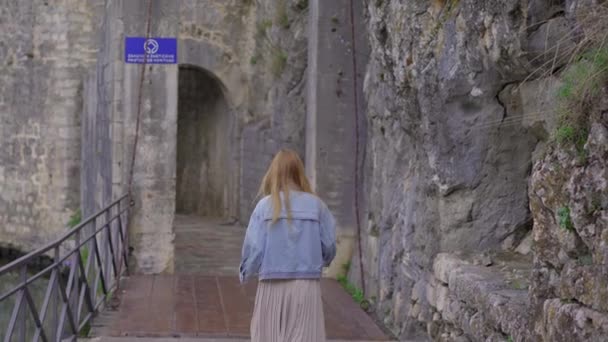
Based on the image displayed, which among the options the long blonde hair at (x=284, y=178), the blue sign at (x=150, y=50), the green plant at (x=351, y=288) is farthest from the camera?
the blue sign at (x=150, y=50)

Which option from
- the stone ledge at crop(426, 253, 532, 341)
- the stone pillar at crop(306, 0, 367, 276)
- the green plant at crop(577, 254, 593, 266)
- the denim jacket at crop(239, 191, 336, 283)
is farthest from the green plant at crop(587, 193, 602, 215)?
the stone pillar at crop(306, 0, 367, 276)

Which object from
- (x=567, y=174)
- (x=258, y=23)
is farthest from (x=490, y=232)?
(x=258, y=23)

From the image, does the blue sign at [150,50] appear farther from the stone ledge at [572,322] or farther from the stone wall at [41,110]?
the stone ledge at [572,322]

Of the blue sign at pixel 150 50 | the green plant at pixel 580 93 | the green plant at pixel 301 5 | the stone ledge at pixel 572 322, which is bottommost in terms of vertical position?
the stone ledge at pixel 572 322

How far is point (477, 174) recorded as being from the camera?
6441mm

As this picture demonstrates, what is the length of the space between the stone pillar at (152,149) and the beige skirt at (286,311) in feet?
18.5

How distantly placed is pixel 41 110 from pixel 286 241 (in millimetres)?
11507

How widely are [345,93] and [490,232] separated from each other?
3765mm

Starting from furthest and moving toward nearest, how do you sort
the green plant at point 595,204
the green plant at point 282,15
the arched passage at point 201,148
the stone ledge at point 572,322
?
1. the arched passage at point 201,148
2. the green plant at point 282,15
3. the green plant at point 595,204
4. the stone ledge at point 572,322

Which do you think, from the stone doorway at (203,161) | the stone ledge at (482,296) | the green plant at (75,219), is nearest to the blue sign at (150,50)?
the stone doorway at (203,161)

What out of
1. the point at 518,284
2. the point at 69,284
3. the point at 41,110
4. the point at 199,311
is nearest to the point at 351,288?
the point at 199,311

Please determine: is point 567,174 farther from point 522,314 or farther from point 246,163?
point 246,163

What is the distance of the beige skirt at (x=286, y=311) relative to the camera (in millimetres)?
5105

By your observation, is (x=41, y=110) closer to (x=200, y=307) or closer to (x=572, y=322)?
(x=200, y=307)
